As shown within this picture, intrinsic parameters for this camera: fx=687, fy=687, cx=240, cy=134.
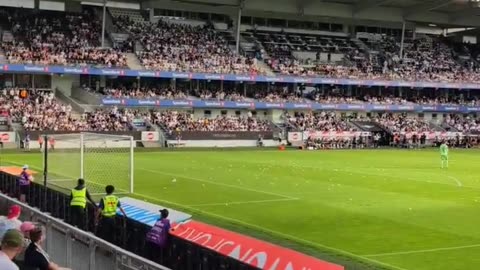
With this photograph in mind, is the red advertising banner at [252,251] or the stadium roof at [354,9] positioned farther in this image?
the stadium roof at [354,9]

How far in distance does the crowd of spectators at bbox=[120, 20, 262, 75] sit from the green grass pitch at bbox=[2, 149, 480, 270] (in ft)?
90.4

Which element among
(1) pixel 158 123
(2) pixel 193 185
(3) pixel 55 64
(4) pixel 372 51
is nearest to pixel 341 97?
(4) pixel 372 51

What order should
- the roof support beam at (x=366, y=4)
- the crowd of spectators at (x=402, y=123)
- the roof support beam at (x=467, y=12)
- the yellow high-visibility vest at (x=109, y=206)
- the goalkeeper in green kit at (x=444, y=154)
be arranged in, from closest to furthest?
the yellow high-visibility vest at (x=109, y=206) < the goalkeeper in green kit at (x=444, y=154) < the crowd of spectators at (x=402, y=123) < the roof support beam at (x=366, y=4) < the roof support beam at (x=467, y=12)

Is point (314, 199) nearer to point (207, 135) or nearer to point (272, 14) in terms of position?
point (207, 135)

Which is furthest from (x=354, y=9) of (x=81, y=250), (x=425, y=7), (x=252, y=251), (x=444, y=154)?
(x=81, y=250)

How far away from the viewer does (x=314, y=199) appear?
90.1 ft

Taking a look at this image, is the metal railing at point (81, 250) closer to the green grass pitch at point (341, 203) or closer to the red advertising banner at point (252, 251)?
the red advertising banner at point (252, 251)

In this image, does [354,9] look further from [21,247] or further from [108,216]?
[21,247]

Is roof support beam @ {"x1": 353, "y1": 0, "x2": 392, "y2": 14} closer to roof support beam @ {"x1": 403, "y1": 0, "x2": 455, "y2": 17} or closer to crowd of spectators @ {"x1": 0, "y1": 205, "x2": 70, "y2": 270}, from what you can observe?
roof support beam @ {"x1": 403, "y1": 0, "x2": 455, "y2": 17}

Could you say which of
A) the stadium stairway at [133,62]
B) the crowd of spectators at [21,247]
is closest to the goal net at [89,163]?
the crowd of spectators at [21,247]

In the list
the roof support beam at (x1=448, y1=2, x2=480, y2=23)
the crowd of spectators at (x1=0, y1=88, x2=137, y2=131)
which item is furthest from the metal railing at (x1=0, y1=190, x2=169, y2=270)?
the roof support beam at (x1=448, y1=2, x2=480, y2=23)

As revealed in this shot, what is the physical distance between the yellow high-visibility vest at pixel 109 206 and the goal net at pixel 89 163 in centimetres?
1234

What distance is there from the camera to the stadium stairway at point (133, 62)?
70.2 meters

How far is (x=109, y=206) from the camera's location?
15578mm
